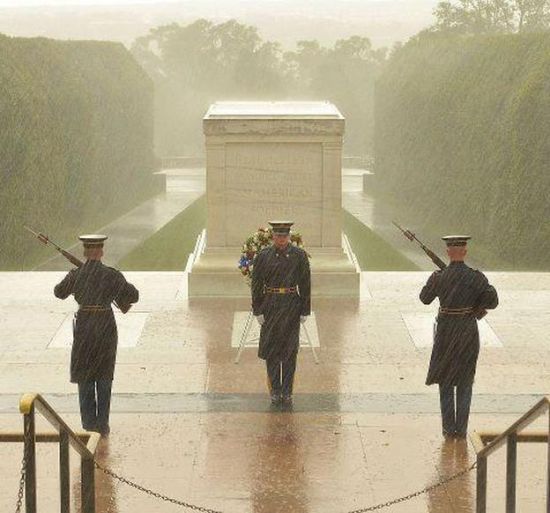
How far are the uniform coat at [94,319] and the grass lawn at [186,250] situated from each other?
1157 centimetres

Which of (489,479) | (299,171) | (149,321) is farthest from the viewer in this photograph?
(299,171)

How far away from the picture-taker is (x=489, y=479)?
7.27 m

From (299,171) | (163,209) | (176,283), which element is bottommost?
(163,209)

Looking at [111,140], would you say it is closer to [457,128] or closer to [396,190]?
[396,190]

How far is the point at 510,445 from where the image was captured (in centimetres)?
567

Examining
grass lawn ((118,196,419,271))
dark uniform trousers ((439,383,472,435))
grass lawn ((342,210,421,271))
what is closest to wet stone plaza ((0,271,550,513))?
dark uniform trousers ((439,383,472,435))

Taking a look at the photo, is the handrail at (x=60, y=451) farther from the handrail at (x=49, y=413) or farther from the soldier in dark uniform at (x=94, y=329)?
the soldier in dark uniform at (x=94, y=329)

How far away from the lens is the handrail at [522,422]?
17.0 feet

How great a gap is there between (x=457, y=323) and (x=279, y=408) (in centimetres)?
160

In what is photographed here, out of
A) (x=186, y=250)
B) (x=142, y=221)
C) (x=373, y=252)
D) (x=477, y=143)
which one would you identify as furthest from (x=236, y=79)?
(x=373, y=252)

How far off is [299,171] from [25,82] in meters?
10.5

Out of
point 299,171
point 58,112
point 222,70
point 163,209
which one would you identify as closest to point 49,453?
point 299,171

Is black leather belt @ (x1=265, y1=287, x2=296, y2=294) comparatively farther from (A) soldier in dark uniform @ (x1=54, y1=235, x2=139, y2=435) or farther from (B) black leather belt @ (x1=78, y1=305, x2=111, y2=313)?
(B) black leather belt @ (x1=78, y1=305, x2=111, y2=313)

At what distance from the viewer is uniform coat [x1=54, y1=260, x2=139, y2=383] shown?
27.0ft
